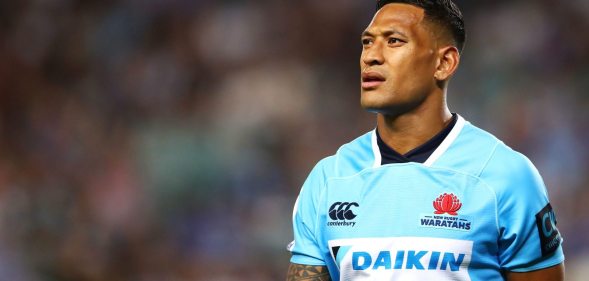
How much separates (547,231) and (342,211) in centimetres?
71

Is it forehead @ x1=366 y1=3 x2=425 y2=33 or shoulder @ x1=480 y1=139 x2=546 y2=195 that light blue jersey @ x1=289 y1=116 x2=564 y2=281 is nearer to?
shoulder @ x1=480 y1=139 x2=546 y2=195

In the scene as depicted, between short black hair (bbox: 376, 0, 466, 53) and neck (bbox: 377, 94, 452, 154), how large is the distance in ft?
0.88

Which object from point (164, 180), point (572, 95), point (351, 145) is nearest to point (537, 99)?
point (572, 95)

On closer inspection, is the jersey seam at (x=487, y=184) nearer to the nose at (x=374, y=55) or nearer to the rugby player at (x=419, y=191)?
the rugby player at (x=419, y=191)

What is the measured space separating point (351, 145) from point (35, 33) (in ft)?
18.2

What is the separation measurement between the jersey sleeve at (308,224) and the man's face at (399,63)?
Answer: 0.38 metres

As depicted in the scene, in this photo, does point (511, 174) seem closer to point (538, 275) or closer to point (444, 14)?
point (538, 275)

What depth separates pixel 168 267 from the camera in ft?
23.8

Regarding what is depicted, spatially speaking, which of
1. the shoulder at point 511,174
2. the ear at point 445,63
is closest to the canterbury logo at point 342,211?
the shoulder at point 511,174

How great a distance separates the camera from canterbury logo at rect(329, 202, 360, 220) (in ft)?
10.9

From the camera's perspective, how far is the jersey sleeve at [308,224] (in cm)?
345

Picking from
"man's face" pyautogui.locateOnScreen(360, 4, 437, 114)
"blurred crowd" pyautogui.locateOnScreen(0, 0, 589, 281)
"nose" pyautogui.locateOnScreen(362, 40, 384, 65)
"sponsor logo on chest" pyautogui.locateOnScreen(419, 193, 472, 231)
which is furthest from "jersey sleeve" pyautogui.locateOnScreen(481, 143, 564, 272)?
"blurred crowd" pyautogui.locateOnScreen(0, 0, 589, 281)

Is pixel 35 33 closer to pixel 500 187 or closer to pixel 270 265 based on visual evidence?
pixel 270 265

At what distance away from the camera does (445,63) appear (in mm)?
3465
